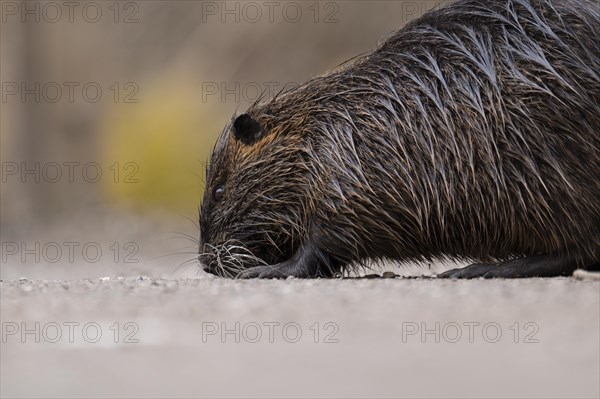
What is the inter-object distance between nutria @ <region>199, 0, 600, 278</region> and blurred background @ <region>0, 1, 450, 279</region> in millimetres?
9411

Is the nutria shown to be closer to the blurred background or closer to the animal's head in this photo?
the animal's head

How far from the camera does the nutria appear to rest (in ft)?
18.7

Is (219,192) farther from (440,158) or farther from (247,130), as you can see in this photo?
(440,158)

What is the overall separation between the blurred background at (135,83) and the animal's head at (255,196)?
9.14 metres

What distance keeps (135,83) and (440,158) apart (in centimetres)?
1376

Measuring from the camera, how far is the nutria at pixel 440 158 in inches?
225

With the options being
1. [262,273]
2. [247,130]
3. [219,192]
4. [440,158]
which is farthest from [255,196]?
[440,158]

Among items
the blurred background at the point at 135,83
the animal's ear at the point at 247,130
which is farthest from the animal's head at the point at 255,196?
the blurred background at the point at 135,83

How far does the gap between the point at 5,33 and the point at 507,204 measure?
1365 cm

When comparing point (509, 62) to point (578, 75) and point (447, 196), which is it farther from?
point (447, 196)

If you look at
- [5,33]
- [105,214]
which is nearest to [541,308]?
[105,214]

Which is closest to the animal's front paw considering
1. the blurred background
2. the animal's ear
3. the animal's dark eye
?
the animal's dark eye

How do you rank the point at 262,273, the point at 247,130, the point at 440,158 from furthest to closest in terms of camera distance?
the point at 247,130
the point at 262,273
the point at 440,158

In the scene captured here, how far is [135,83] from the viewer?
19062 millimetres
